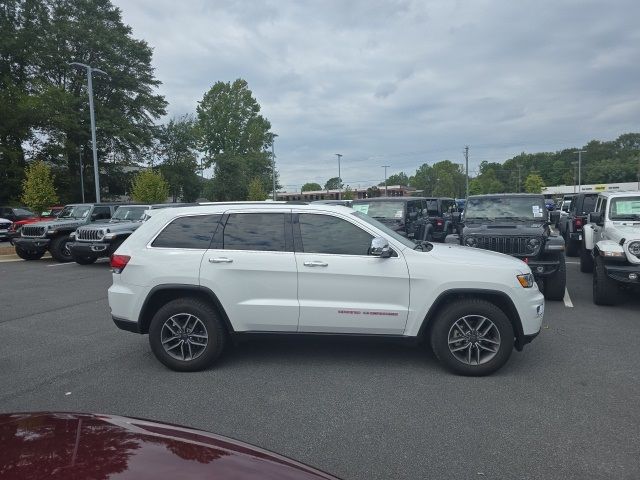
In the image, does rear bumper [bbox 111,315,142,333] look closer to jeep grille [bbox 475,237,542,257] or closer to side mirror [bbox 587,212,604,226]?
jeep grille [bbox 475,237,542,257]

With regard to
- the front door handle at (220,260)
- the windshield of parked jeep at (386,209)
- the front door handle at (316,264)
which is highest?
the windshield of parked jeep at (386,209)

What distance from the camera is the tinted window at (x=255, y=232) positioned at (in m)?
5.06

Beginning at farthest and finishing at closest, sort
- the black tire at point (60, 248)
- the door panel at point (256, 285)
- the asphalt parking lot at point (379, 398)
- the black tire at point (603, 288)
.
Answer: the black tire at point (60, 248)
the black tire at point (603, 288)
the door panel at point (256, 285)
the asphalt parking lot at point (379, 398)

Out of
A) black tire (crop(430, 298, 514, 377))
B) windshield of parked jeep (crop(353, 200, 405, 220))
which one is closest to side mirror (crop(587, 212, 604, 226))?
windshield of parked jeep (crop(353, 200, 405, 220))

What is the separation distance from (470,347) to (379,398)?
114 cm

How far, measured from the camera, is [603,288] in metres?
7.79

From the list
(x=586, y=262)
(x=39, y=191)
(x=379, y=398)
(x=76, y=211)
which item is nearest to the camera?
(x=379, y=398)

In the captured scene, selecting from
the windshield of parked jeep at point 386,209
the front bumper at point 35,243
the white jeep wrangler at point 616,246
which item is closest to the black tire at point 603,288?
the white jeep wrangler at point 616,246

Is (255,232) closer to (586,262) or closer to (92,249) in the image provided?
(586,262)

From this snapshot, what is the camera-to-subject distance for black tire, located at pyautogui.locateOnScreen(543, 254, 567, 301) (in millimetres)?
8219

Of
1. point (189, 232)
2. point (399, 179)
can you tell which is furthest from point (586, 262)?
point (399, 179)

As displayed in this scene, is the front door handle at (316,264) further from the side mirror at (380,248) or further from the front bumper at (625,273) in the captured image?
the front bumper at (625,273)

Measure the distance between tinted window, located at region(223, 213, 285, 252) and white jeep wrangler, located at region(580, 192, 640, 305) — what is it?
17.9 feet

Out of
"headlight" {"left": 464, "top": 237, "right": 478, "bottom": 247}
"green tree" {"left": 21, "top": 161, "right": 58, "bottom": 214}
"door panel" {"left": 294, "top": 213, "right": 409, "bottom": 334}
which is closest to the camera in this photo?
"door panel" {"left": 294, "top": 213, "right": 409, "bottom": 334}
